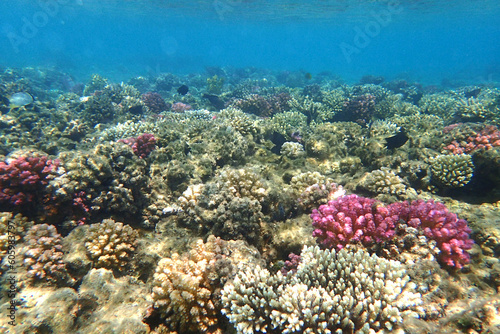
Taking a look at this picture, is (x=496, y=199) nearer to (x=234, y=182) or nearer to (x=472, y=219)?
(x=472, y=219)

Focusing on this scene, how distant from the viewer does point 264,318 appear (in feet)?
9.27

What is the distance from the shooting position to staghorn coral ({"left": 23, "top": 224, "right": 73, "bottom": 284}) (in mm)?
3268

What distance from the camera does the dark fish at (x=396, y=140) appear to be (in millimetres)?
6945

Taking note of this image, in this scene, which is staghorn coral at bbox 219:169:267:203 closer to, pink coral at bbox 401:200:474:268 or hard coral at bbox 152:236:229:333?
hard coral at bbox 152:236:229:333

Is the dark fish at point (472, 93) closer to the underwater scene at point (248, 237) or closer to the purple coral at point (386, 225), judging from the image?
the underwater scene at point (248, 237)

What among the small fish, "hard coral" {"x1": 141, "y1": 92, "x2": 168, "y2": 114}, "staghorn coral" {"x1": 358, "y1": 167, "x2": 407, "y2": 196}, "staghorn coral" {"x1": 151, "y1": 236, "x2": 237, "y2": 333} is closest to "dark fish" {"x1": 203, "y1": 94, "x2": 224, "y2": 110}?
"hard coral" {"x1": 141, "y1": 92, "x2": 168, "y2": 114}

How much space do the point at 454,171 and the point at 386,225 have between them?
3.38 meters

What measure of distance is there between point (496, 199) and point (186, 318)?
6.95 m

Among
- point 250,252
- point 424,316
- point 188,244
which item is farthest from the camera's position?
point 188,244

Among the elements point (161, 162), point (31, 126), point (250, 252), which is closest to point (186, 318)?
point (250, 252)

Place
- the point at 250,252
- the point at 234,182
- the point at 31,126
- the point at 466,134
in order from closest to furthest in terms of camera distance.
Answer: the point at 250,252 → the point at 234,182 → the point at 466,134 → the point at 31,126

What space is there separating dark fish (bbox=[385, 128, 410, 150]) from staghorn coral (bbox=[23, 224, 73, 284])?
8.41m

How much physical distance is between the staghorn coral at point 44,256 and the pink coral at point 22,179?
3.22 feet

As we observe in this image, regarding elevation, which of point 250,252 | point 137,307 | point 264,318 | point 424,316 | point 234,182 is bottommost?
point 424,316
